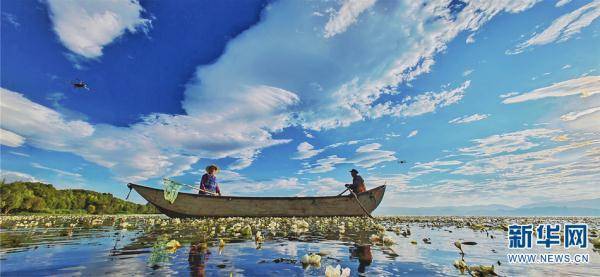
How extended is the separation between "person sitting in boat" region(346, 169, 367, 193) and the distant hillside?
39.2 m

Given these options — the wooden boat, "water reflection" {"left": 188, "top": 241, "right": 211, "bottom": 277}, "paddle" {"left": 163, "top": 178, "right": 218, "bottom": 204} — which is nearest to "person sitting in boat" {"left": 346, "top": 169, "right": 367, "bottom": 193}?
the wooden boat

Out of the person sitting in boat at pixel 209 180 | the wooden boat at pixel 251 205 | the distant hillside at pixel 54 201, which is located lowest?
the distant hillside at pixel 54 201

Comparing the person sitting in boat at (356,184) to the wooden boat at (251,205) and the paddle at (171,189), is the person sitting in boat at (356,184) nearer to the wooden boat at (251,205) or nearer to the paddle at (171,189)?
the wooden boat at (251,205)

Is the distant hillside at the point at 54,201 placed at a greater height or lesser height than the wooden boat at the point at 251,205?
lesser

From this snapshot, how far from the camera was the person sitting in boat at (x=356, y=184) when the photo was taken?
82.3 ft

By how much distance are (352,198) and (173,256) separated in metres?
18.9

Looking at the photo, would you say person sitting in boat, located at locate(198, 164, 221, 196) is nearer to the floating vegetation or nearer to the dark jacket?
the dark jacket

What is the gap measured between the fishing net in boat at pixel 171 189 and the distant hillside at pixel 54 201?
29.4m

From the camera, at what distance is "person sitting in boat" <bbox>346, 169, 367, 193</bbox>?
82.3 ft

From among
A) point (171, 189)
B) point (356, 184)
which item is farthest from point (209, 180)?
point (356, 184)

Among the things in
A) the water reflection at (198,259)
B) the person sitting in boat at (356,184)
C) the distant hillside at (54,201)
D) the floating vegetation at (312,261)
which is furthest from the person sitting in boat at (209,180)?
the distant hillside at (54,201)

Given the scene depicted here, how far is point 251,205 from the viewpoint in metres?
21.3

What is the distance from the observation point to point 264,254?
623cm

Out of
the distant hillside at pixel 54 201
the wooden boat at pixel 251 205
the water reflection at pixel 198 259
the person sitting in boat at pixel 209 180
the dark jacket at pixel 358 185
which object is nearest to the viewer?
the water reflection at pixel 198 259
